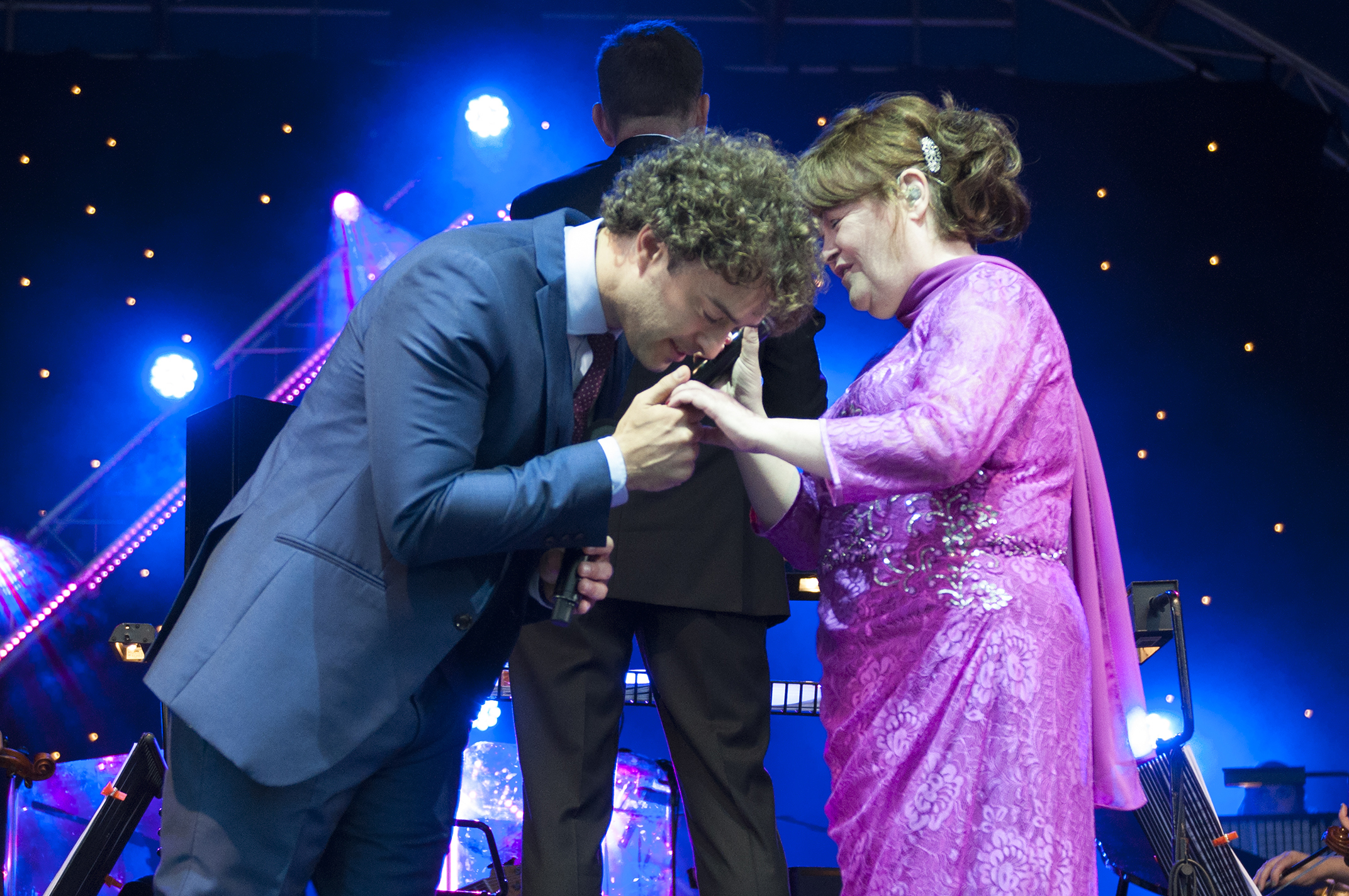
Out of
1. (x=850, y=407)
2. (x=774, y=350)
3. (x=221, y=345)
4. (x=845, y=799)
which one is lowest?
(x=845, y=799)

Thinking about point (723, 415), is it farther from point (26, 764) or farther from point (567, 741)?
point (26, 764)

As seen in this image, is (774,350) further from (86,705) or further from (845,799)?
(86,705)

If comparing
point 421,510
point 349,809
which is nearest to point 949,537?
point 421,510

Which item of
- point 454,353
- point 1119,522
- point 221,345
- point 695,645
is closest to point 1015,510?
point 695,645

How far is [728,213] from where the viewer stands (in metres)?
1.24

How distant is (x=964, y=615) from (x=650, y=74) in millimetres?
1240

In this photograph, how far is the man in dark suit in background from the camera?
1617 millimetres

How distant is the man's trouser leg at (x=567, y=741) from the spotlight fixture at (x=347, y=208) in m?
4.06

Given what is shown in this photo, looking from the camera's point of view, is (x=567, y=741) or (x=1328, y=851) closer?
(x=567, y=741)

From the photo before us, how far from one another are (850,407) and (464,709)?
71 cm

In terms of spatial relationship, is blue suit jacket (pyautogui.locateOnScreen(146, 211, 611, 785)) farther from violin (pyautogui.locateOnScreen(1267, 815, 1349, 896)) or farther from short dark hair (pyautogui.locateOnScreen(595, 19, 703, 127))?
violin (pyautogui.locateOnScreen(1267, 815, 1349, 896))

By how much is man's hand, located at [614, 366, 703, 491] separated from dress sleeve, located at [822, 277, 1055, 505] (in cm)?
18

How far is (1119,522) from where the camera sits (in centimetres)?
488

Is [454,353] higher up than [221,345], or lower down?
lower down
